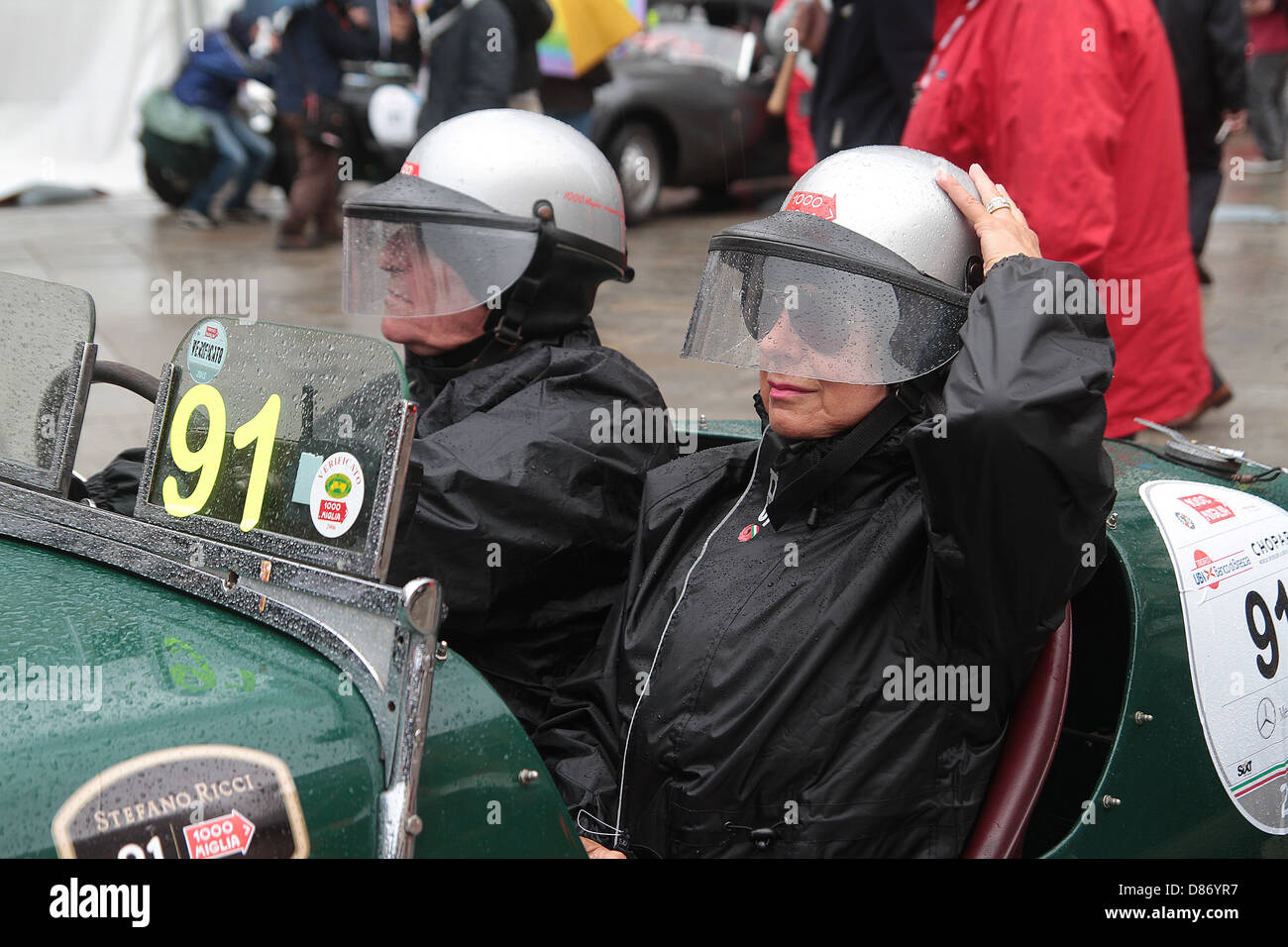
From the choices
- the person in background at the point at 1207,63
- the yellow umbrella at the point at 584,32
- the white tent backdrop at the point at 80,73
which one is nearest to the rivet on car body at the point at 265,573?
the person in background at the point at 1207,63

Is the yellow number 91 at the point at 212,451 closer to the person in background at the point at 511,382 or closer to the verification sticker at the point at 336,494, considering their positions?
the verification sticker at the point at 336,494

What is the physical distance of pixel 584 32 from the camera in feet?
23.6

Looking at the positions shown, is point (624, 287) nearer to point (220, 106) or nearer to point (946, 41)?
point (220, 106)

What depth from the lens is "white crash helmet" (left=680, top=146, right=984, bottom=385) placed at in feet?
6.52

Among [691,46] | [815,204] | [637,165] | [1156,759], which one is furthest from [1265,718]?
[691,46]

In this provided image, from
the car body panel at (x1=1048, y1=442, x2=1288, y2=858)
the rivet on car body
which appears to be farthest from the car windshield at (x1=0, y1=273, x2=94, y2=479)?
the car body panel at (x1=1048, y1=442, x2=1288, y2=858)

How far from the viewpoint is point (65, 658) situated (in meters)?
1.58

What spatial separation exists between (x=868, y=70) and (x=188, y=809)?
12.2 ft

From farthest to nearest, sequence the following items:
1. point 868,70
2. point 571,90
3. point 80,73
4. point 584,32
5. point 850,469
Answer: point 80,73, point 571,90, point 584,32, point 868,70, point 850,469

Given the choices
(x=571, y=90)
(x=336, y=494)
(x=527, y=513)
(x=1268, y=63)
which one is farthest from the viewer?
(x=1268, y=63)

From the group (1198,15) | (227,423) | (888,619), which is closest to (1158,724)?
(888,619)

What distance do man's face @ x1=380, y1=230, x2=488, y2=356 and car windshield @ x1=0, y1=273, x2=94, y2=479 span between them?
75 centimetres

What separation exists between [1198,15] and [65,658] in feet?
17.6

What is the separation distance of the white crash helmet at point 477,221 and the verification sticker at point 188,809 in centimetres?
134
